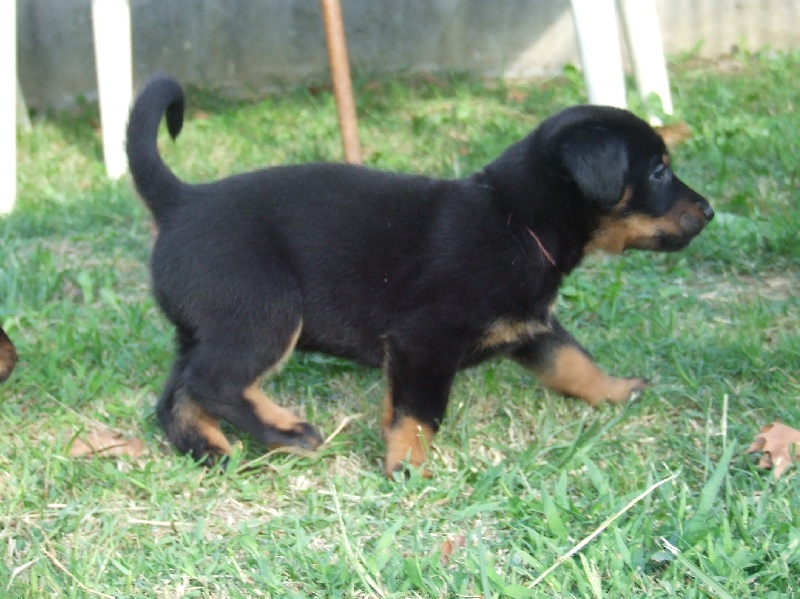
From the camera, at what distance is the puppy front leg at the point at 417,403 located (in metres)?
2.90

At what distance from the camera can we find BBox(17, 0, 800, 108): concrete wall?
709cm

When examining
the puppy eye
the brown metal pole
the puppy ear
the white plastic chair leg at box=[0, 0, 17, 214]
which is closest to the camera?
the puppy ear

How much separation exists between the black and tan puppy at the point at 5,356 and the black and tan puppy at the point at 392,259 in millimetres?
539

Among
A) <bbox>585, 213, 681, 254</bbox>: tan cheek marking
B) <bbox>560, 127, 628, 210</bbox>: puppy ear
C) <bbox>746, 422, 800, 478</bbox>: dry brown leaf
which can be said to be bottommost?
<bbox>746, 422, 800, 478</bbox>: dry brown leaf

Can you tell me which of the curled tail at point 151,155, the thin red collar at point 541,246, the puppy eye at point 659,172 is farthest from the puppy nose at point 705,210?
the curled tail at point 151,155

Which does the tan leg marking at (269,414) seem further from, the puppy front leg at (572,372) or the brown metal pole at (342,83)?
the brown metal pole at (342,83)

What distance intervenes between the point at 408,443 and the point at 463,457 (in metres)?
0.16

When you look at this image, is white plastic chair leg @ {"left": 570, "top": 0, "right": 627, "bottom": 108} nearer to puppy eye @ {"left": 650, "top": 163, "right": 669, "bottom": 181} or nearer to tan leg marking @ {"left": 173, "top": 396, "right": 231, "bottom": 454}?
puppy eye @ {"left": 650, "top": 163, "right": 669, "bottom": 181}

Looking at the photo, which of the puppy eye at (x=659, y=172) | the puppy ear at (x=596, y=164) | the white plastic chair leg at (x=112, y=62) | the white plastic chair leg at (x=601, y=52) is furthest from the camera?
the white plastic chair leg at (x=112, y=62)

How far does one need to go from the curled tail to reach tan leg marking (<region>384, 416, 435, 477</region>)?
90cm

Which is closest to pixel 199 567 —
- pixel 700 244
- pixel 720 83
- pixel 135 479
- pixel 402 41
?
pixel 135 479

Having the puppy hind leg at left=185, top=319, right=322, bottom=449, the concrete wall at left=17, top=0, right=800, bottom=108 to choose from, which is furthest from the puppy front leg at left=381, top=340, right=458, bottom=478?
the concrete wall at left=17, top=0, right=800, bottom=108

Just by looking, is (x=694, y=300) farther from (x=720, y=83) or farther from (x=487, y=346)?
(x=720, y=83)

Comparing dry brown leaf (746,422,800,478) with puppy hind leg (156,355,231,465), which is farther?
puppy hind leg (156,355,231,465)
